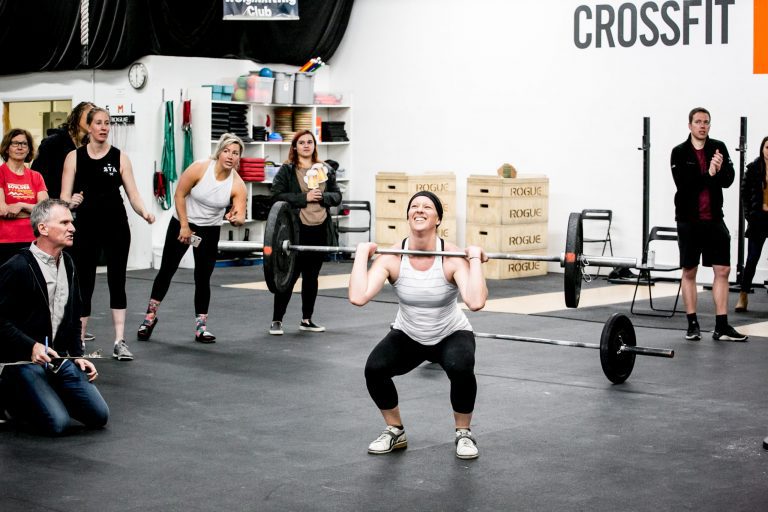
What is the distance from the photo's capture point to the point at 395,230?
1162cm

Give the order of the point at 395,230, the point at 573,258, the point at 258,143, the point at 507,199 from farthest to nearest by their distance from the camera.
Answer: the point at 258,143
the point at 395,230
the point at 507,199
the point at 573,258

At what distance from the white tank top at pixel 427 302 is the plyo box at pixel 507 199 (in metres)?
6.50

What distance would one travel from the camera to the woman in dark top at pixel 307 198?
7160 mm

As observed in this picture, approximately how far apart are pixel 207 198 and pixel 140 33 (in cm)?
498

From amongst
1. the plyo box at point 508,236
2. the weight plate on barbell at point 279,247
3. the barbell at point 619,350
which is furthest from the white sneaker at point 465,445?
the plyo box at point 508,236

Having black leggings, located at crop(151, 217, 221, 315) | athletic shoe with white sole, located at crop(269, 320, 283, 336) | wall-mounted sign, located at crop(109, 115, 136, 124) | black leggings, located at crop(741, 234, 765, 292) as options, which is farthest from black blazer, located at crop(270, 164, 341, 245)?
wall-mounted sign, located at crop(109, 115, 136, 124)

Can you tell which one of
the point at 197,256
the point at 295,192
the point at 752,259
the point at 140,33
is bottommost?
the point at 752,259

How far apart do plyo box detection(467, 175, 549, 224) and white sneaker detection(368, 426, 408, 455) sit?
6540 mm

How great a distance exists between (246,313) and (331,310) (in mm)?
649

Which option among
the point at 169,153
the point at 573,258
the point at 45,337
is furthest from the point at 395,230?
the point at 45,337

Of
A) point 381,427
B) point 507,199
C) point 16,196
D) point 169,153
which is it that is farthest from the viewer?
point 169,153

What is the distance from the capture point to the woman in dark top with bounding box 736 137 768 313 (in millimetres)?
8141

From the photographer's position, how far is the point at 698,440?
4.53m

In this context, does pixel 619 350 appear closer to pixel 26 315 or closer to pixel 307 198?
pixel 307 198
